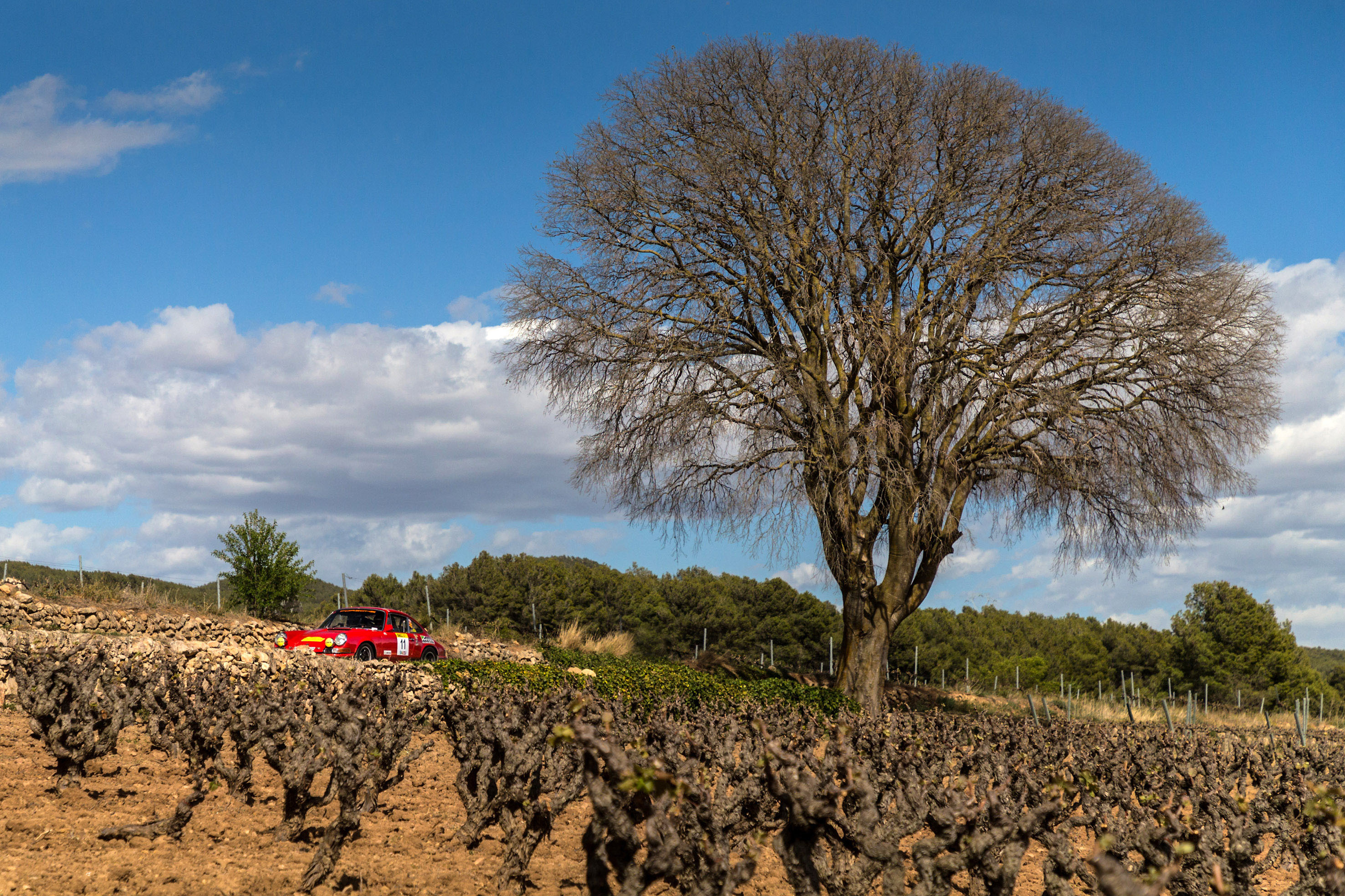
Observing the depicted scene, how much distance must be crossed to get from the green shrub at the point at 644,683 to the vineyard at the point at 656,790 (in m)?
0.16

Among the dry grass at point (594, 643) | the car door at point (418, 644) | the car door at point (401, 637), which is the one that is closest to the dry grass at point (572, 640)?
the dry grass at point (594, 643)

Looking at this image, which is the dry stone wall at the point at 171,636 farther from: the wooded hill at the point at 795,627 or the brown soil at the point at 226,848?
the wooded hill at the point at 795,627

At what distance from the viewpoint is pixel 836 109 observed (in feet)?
55.7

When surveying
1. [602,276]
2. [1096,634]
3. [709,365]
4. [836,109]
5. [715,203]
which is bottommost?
[1096,634]

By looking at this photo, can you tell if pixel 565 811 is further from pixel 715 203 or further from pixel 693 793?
pixel 715 203

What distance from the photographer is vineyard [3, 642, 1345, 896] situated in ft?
13.8

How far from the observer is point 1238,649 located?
35.1m

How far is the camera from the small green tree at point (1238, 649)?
33750mm

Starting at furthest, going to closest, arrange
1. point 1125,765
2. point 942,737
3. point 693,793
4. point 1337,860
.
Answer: point 942,737 < point 1125,765 < point 1337,860 < point 693,793

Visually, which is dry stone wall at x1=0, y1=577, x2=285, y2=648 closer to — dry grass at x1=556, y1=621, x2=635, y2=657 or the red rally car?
the red rally car

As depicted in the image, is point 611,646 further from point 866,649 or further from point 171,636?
point 171,636

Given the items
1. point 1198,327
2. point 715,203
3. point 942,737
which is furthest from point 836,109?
point 942,737

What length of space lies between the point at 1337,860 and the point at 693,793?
322cm

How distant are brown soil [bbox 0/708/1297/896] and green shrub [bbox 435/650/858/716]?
271cm
